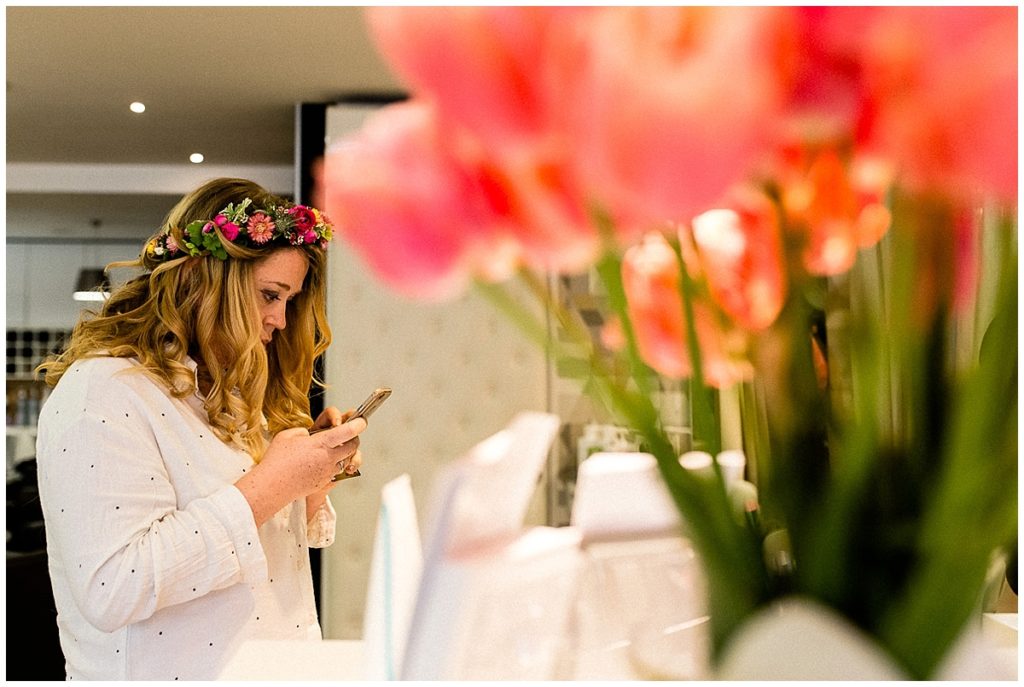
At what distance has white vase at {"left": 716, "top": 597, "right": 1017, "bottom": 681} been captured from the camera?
0.35 metres

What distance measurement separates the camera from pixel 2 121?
0.51m

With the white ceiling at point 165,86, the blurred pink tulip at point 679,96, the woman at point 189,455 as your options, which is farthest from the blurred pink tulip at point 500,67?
the white ceiling at point 165,86

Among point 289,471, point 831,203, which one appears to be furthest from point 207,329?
point 831,203

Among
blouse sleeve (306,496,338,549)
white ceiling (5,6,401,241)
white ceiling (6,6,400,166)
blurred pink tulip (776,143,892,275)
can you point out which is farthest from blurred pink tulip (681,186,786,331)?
white ceiling (6,6,400,166)

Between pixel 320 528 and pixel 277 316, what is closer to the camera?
pixel 277 316

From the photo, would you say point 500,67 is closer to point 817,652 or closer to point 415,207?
point 415,207

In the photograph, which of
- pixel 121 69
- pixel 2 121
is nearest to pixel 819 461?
pixel 2 121

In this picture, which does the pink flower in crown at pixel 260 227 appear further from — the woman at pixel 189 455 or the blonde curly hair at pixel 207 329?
the blonde curly hair at pixel 207 329

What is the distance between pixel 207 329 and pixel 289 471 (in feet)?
0.76

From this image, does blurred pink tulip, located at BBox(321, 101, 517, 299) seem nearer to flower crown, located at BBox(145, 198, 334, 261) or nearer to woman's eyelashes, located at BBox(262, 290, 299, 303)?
flower crown, located at BBox(145, 198, 334, 261)

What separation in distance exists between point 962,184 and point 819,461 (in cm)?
13

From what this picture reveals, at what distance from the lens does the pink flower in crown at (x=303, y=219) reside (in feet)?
2.59

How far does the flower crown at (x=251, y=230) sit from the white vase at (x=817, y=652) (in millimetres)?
483

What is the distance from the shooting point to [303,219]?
802 millimetres
